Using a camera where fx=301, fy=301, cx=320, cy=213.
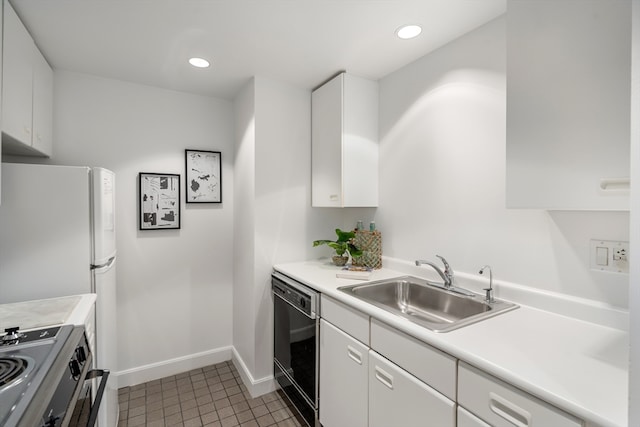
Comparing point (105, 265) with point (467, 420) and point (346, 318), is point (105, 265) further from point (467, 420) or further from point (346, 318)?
point (467, 420)

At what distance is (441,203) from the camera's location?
1.83 m

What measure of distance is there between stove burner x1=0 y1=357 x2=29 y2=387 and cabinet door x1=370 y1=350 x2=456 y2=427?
1.23 metres

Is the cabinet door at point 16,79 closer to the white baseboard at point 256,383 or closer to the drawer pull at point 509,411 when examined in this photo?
the white baseboard at point 256,383

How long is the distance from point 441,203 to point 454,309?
615mm

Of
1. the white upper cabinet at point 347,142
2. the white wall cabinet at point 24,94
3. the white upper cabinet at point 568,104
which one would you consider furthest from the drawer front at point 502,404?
the white wall cabinet at point 24,94

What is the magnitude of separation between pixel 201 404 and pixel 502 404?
6.55 feet

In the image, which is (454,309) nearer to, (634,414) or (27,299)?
(634,414)

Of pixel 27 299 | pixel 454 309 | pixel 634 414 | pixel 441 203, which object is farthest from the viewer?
pixel 441 203

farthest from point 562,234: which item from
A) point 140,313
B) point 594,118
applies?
point 140,313

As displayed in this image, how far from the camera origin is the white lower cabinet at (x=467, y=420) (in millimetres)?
931

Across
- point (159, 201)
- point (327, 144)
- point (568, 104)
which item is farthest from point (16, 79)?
point (568, 104)

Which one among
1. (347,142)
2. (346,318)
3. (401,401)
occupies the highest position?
(347,142)

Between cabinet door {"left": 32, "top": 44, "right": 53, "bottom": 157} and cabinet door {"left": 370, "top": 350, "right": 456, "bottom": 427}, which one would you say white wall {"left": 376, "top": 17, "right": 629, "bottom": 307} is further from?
cabinet door {"left": 32, "top": 44, "right": 53, "bottom": 157}

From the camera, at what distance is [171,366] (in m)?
2.48
